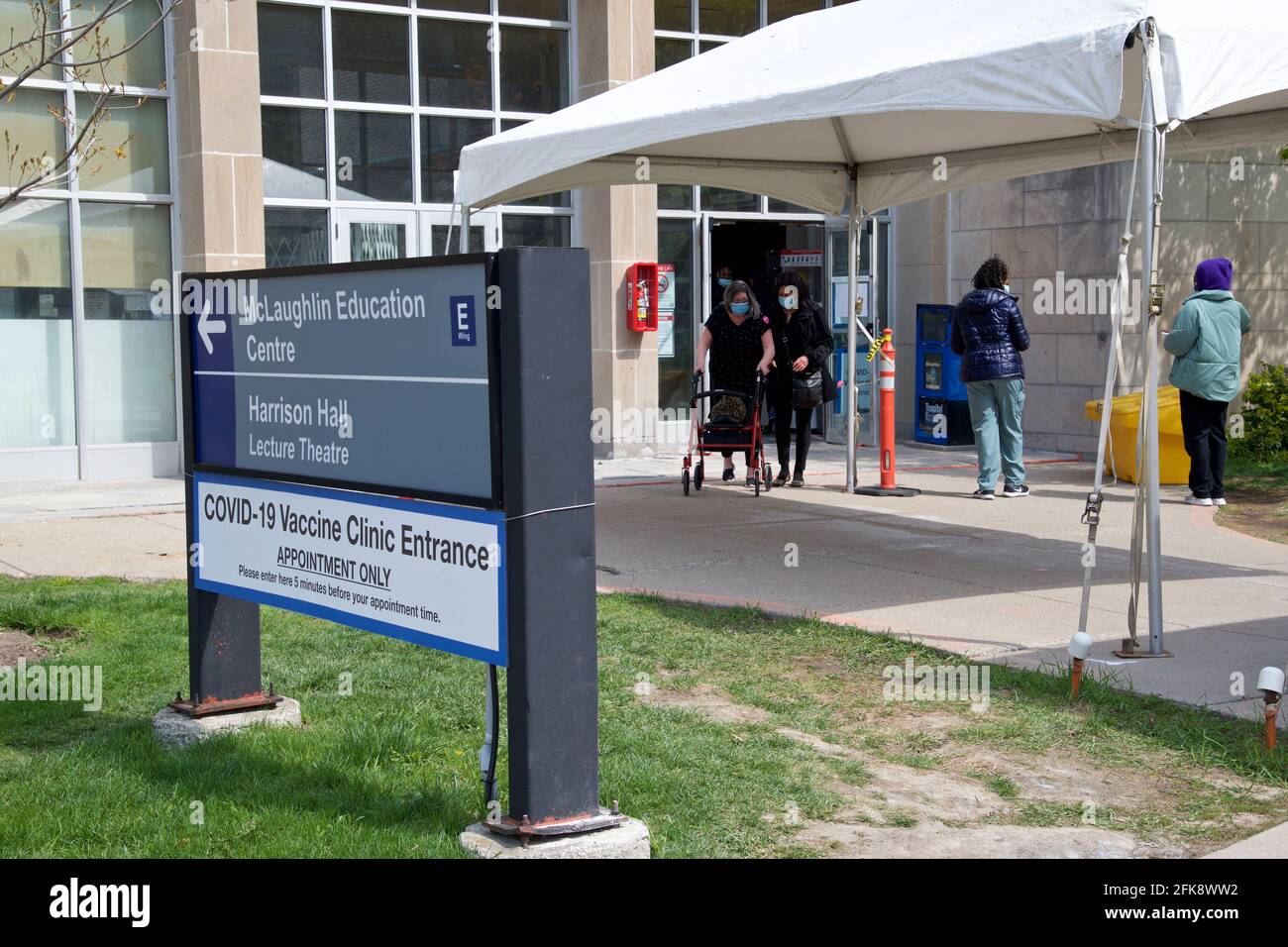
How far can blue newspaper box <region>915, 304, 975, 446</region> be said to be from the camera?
58.2ft

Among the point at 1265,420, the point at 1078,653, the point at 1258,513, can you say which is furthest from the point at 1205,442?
the point at 1078,653

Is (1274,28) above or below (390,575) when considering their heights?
above

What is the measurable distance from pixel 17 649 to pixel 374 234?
927 cm

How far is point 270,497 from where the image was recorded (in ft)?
17.5

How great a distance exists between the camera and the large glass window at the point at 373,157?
15.5 m

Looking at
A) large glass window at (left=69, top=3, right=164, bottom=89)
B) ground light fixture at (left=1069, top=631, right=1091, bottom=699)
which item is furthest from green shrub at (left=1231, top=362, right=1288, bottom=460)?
large glass window at (left=69, top=3, right=164, bottom=89)

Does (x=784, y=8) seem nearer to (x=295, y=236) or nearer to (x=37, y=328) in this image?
(x=295, y=236)

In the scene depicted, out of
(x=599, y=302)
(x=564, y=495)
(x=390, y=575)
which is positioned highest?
(x=599, y=302)

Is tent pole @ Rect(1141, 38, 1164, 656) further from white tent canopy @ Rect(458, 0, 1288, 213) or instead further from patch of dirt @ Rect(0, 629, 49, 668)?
patch of dirt @ Rect(0, 629, 49, 668)

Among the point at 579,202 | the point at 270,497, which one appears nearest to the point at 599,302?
the point at 579,202

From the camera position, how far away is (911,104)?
26.0 feet
